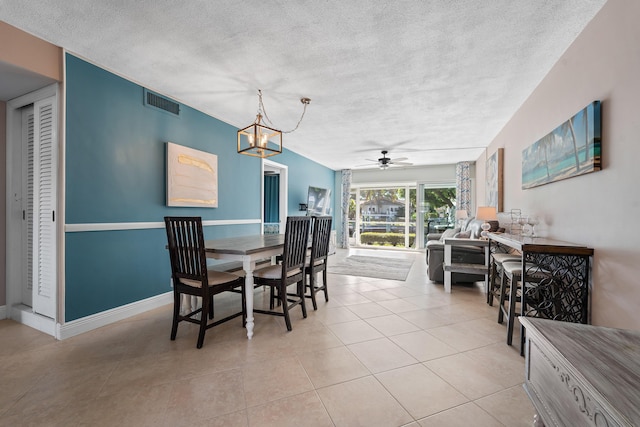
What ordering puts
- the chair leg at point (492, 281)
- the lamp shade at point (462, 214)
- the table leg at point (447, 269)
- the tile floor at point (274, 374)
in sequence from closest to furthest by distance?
the tile floor at point (274, 374) → the chair leg at point (492, 281) → the table leg at point (447, 269) → the lamp shade at point (462, 214)

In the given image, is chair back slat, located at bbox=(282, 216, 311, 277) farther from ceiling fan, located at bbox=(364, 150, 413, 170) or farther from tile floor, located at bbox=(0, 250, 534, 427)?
ceiling fan, located at bbox=(364, 150, 413, 170)

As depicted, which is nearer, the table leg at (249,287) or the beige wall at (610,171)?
the beige wall at (610,171)

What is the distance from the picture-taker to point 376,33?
6.56 feet

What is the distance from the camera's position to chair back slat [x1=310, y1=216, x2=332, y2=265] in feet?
9.27

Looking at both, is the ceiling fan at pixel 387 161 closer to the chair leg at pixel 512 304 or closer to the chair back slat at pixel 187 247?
the chair leg at pixel 512 304

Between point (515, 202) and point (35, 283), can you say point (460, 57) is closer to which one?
point (515, 202)

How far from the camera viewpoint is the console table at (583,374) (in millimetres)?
643

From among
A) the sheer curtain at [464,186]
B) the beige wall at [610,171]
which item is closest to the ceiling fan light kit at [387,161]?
the sheer curtain at [464,186]

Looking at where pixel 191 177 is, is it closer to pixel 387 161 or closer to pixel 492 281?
pixel 492 281

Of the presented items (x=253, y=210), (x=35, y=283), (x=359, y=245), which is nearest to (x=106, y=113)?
(x=35, y=283)

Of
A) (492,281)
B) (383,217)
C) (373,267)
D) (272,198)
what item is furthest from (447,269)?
(383,217)

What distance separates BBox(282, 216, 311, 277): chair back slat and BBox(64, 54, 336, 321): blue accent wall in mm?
1625

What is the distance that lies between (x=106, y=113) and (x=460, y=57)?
3.27 metres

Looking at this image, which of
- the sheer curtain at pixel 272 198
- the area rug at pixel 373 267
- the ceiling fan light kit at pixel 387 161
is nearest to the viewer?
the area rug at pixel 373 267
